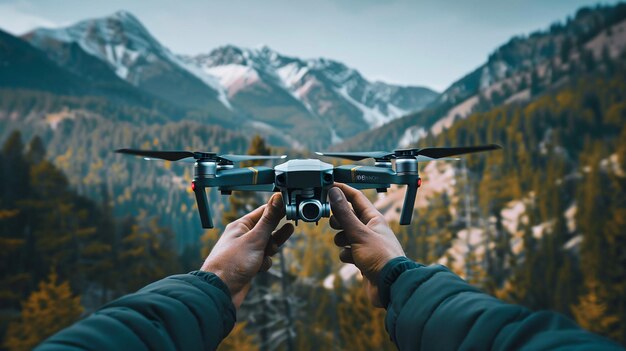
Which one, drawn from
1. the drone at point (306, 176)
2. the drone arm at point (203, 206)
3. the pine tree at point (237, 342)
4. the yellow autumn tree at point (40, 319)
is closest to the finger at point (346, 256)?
the drone at point (306, 176)

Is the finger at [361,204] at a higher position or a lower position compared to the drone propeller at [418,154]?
lower

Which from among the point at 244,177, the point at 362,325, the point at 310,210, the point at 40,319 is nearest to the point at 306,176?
the point at 310,210

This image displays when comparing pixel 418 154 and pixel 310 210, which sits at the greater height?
pixel 418 154

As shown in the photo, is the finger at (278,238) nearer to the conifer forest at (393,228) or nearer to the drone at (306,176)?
the drone at (306,176)

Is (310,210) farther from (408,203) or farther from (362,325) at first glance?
(362,325)

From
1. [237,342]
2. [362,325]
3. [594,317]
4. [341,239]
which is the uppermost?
[341,239]

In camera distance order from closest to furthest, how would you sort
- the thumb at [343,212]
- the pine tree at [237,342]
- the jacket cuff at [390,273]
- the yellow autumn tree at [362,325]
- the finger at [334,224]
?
the jacket cuff at [390,273], the thumb at [343,212], the finger at [334,224], the pine tree at [237,342], the yellow autumn tree at [362,325]
